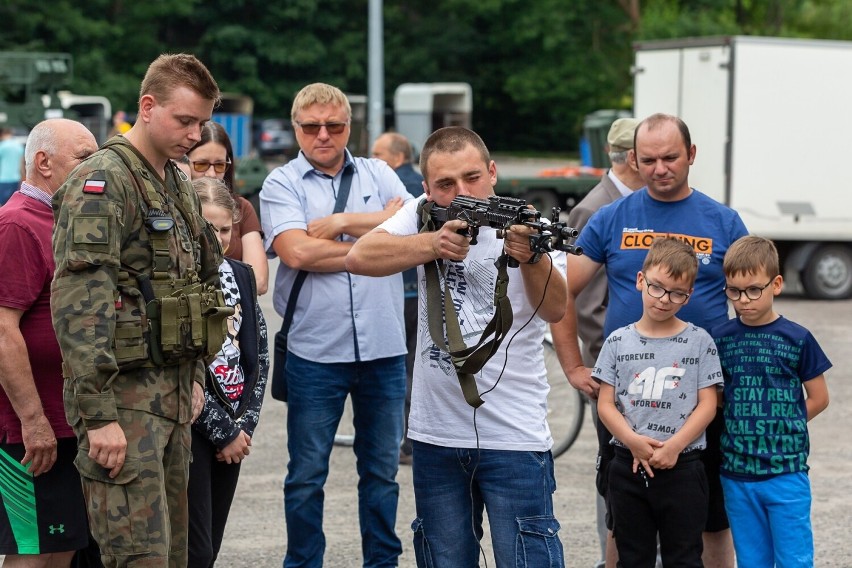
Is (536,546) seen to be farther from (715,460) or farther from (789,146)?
(789,146)

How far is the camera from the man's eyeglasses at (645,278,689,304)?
4.49 meters

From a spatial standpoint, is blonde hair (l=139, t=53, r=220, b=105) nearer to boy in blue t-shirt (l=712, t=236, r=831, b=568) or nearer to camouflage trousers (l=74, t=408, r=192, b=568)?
camouflage trousers (l=74, t=408, r=192, b=568)

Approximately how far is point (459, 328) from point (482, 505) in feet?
2.16

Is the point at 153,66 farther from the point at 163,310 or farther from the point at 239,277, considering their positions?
the point at 239,277

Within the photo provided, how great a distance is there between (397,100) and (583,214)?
3107 cm

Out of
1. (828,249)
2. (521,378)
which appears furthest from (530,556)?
(828,249)

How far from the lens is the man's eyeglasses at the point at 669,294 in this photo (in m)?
4.49

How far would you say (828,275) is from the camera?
15.6 m

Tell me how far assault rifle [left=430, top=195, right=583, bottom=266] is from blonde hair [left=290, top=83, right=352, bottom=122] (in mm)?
1638

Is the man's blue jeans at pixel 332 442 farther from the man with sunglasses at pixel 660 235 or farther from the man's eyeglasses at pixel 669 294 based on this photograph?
the man's eyeglasses at pixel 669 294

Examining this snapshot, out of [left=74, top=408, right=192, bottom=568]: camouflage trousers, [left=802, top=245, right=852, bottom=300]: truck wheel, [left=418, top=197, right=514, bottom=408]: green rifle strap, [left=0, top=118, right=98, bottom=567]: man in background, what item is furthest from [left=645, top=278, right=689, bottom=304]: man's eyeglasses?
[left=802, top=245, right=852, bottom=300]: truck wheel

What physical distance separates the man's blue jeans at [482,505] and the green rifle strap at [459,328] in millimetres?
250

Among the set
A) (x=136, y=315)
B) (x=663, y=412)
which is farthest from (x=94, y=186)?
(x=663, y=412)

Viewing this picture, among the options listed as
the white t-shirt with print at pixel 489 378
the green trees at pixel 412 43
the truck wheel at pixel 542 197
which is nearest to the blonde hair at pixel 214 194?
the white t-shirt with print at pixel 489 378
